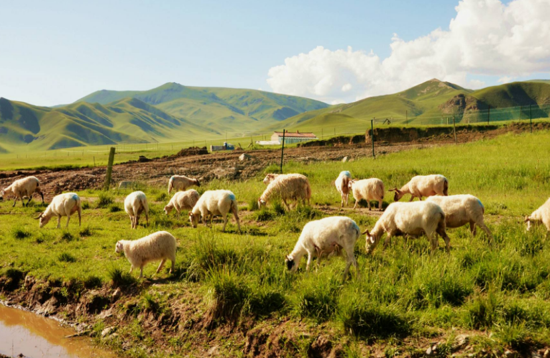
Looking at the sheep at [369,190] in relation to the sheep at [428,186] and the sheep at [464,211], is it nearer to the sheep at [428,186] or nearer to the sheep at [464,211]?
the sheep at [428,186]

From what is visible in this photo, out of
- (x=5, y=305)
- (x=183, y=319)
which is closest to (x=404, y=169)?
(x=183, y=319)

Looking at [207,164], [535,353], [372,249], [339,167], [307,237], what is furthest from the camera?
[207,164]

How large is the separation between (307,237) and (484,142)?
30475mm

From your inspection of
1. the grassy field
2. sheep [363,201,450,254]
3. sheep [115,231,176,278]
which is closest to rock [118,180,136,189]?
the grassy field

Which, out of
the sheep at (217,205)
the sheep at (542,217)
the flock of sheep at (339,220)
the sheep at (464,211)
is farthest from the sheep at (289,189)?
the sheep at (542,217)

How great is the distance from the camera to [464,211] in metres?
10.4

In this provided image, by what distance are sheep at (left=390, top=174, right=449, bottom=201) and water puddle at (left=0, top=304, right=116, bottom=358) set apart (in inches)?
462

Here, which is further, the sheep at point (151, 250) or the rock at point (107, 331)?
the sheep at point (151, 250)

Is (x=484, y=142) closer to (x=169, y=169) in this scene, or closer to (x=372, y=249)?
(x=169, y=169)

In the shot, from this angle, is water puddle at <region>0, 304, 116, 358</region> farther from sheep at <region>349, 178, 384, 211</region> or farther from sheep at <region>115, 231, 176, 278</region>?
sheep at <region>349, 178, 384, 211</region>

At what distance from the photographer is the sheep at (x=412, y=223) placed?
9.20 m

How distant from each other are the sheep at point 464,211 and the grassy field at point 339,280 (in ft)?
1.37

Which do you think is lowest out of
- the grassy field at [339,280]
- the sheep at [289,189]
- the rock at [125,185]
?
the grassy field at [339,280]

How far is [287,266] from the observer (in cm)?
865
